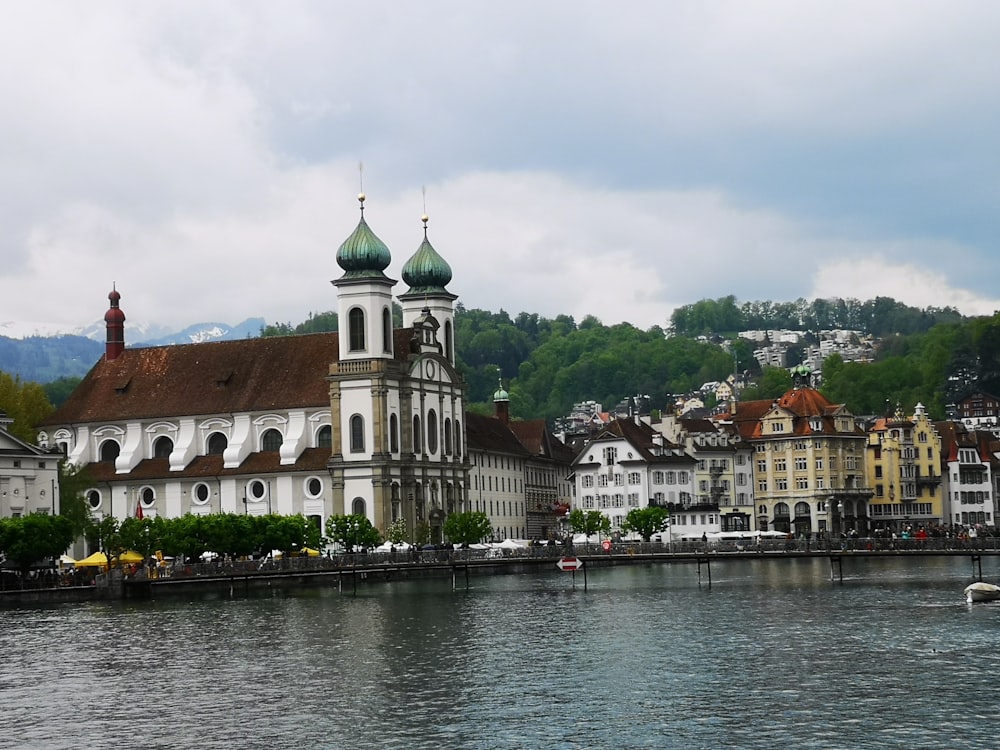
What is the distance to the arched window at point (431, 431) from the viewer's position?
13762 cm

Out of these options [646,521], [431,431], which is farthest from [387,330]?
[646,521]

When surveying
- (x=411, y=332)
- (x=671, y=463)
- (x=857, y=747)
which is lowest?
(x=857, y=747)

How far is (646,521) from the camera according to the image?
146 metres

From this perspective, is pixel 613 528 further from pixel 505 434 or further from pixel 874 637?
pixel 874 637

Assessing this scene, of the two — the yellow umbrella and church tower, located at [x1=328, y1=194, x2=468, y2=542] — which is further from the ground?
church tower, located at [x1=328, y1=194, x2=468, y2=542]

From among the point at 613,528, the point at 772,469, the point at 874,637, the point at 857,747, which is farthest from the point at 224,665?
the point at 772,469

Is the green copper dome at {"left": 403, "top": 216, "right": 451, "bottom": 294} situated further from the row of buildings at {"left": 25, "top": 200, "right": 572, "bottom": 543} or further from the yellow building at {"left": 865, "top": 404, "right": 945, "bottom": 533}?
the yellow building at {"left": 865, "top": 404, "right": 945, "bottom": 533}

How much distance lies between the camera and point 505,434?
164375mm

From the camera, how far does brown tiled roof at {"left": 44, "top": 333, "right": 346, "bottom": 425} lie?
138 meters

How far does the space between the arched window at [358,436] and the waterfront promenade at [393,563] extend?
48.8ft

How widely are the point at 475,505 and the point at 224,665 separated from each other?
83951 mm

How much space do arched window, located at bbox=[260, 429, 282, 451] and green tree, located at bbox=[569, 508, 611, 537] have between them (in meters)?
24.9

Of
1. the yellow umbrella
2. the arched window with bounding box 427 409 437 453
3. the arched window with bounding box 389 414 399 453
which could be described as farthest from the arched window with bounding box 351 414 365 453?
the yellow umbrella

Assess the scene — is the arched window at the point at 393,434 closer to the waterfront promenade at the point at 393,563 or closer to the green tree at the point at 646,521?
the waterfront promenade at the point at 393,563
